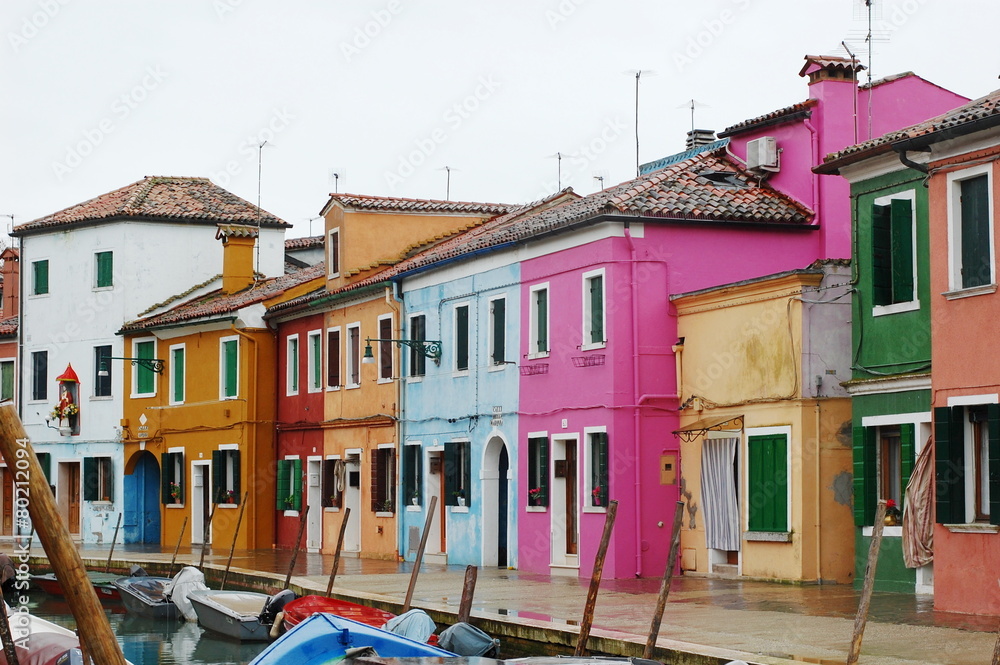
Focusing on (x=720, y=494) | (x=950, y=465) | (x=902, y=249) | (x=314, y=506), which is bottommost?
(x=314, y=506)

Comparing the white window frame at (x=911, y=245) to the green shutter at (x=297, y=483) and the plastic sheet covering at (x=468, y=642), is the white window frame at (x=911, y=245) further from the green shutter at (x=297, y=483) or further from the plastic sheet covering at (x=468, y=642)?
the green shutter at (x=297, y=483)

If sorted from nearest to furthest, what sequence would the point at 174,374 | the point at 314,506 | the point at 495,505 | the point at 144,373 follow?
the point at 495,505, the point at 314,506, the point at 174,374, the point at 144,373

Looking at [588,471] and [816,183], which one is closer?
[588,471]

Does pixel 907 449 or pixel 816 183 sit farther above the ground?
pixel 816 183

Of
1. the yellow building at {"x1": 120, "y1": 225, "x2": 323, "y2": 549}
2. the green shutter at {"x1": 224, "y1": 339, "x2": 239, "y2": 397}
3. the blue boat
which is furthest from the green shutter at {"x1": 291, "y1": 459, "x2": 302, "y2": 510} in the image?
the blue boat

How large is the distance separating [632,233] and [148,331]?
19749 millimetres

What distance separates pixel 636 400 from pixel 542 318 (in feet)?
10.4

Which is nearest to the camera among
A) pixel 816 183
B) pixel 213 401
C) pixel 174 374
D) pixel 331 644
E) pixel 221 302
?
pixel 331 644

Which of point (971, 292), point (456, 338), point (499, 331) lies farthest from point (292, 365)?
point (971, 292)

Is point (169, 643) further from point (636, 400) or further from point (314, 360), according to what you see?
point (314, 360)

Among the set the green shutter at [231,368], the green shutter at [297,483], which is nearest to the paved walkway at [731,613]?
the green shutter at [297,483]

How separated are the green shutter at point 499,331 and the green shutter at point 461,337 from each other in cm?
116

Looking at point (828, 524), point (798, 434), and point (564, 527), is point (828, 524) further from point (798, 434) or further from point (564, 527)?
point (564, 527)

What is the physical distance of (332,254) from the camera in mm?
35719
